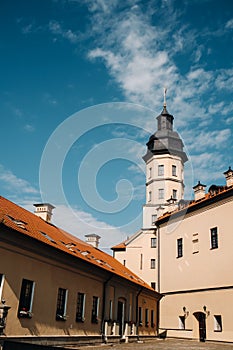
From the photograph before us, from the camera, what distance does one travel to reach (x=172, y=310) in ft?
90.0

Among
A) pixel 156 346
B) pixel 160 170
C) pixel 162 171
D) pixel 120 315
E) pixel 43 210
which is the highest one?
pixel 160 170

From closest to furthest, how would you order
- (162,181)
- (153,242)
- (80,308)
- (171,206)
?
(80,308) → (171,206) → (153,242) → (162,181)

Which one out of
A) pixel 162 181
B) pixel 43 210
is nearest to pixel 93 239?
pixel 43 210

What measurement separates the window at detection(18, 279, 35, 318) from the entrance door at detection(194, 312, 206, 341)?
1461 cm

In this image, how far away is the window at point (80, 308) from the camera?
17.1 meters

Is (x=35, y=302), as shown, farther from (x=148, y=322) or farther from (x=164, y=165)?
(x=164, y=165)

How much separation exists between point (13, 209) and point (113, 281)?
744 centimetres

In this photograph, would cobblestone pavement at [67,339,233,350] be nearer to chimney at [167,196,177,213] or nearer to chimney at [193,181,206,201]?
chimney at [193,181,206,201]

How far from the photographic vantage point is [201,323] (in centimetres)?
2486

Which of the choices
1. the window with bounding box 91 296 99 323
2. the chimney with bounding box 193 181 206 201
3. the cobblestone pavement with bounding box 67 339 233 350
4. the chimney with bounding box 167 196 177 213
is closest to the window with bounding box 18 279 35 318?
the cobblestone pavement with bounding box 67 339 233 350

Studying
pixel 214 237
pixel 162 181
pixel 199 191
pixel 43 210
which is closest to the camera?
pixel 43 210

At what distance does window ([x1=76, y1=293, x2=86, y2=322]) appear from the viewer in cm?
1711

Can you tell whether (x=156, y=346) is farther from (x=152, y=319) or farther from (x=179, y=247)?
(x=179, y=247)

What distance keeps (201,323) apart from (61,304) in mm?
12739
